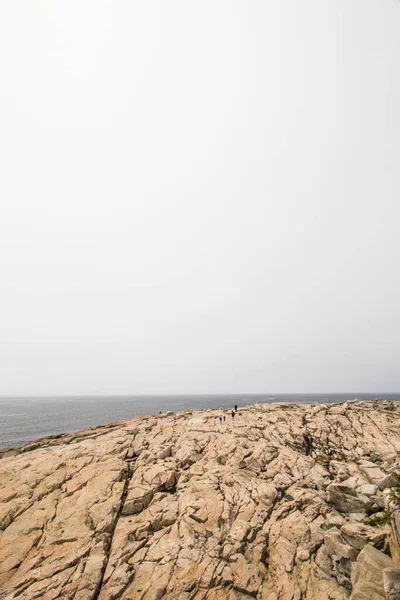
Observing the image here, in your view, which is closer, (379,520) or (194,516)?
(379,520)

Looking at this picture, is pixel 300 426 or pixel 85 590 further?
pixel 300 426

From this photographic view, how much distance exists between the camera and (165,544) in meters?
17.7

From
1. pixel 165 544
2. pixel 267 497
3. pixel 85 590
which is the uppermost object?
pixel 267 497

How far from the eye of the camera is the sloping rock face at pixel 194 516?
50.2ft

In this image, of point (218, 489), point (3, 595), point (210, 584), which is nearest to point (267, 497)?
point (218, 489)

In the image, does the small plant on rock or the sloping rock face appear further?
the small plant on rock

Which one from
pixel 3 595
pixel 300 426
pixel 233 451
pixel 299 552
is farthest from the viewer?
pixel 300 426

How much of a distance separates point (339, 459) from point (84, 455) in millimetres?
27102

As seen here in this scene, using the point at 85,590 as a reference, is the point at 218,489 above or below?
above

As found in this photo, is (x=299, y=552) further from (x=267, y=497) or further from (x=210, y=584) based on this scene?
(x=210, y=584)

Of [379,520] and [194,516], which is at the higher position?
[379,520]

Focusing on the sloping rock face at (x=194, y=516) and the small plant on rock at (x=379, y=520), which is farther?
the small plant on rock at (x=379, y=520)

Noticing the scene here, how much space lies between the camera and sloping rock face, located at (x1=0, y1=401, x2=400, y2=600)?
50.2 feet

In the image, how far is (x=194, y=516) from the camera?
1928cm
